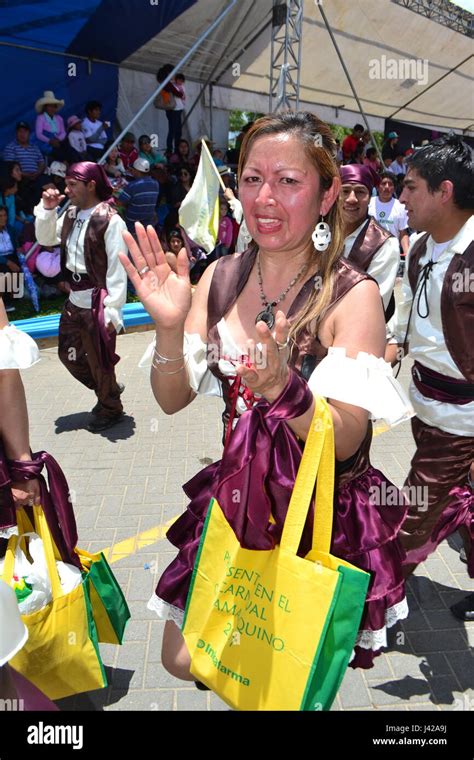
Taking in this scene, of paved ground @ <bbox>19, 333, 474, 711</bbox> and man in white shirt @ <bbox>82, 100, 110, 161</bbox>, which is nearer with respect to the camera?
paved ground @ <bbox>19, 333, 474, 711</bbox>

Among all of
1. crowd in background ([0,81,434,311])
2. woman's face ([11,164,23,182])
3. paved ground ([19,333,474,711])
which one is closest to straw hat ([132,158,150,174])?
crowd in background ([0,81,434,311])

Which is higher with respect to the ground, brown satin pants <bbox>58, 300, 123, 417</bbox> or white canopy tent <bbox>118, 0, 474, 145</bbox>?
white canopy tent <bbox>118, 0, 474, 145</bbox>

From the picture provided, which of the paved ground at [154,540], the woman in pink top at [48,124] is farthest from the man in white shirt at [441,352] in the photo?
the woman in pink top at [48,124]

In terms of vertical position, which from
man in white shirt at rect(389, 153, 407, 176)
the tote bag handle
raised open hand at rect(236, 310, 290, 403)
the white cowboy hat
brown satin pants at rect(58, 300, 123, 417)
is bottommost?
brown satin pants at rect(58, 300, 123, 417)

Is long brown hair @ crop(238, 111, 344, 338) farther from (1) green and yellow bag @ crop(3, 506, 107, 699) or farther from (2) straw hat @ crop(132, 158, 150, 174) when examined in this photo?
(2) straw hat @ crop(132, 158, 150, 174)

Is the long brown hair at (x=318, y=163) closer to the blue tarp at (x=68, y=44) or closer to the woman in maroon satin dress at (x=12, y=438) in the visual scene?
the woman in maroon satin dress at (x=12, y=438)

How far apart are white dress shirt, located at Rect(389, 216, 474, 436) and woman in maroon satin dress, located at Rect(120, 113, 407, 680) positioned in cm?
88

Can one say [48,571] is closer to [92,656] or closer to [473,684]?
[92,656]

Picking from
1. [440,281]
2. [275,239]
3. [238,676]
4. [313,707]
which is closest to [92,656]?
[238,676]

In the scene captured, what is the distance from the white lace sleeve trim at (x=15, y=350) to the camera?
2.16 m

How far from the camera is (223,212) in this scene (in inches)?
Answer: 423

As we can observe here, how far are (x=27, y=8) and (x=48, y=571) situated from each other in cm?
903

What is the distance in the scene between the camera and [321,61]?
12.8m

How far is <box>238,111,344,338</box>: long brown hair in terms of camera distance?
1817mm
